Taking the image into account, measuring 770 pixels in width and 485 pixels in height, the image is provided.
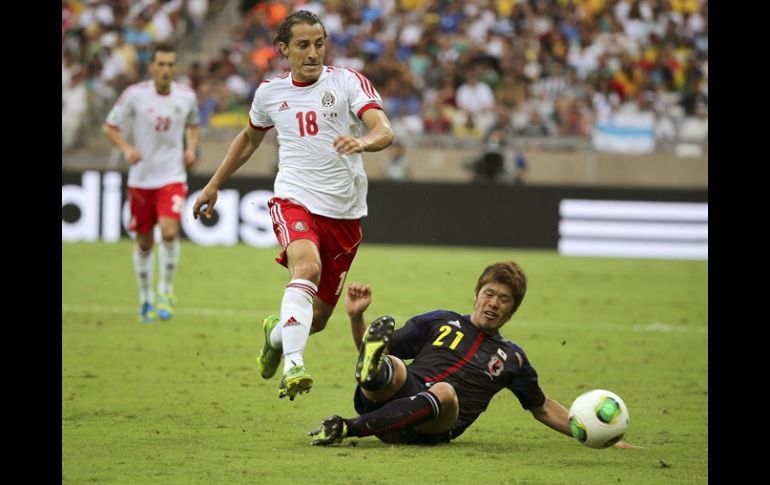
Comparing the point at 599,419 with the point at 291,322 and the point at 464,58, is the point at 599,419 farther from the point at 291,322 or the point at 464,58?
the point at 464,58

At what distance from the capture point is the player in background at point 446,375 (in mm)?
6578

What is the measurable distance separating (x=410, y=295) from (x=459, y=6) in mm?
12491

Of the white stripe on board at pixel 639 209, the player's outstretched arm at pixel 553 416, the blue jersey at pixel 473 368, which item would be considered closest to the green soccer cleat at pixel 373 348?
the blue jersey at pixel 473 368

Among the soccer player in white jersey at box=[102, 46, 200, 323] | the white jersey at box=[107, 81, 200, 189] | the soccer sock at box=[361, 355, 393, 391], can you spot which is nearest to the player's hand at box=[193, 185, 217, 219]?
the soccer sock at box=[361, 355, 393, 391]

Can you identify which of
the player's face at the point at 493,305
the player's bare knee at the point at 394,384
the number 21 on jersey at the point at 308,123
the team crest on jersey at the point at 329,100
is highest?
the team crest on jersey at the point at 329,100

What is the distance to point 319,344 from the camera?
11.5 meters

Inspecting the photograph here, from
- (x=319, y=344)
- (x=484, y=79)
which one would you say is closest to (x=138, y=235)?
(x=319, y=344)

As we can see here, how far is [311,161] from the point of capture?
25.0 feet

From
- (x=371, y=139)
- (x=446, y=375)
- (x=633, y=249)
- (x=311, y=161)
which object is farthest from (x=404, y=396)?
(x=633, y=249)

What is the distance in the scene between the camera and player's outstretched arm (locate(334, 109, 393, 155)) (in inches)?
251

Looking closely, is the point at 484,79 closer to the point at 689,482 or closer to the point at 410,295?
the point at 410,295

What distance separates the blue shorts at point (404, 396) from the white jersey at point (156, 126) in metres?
6.42

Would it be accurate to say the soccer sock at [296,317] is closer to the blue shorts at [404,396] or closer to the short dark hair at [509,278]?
the blue shorts at [404,396]

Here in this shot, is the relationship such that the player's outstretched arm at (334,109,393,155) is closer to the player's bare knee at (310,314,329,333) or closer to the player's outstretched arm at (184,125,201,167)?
the player's bare knee at (310,314,329,333)
